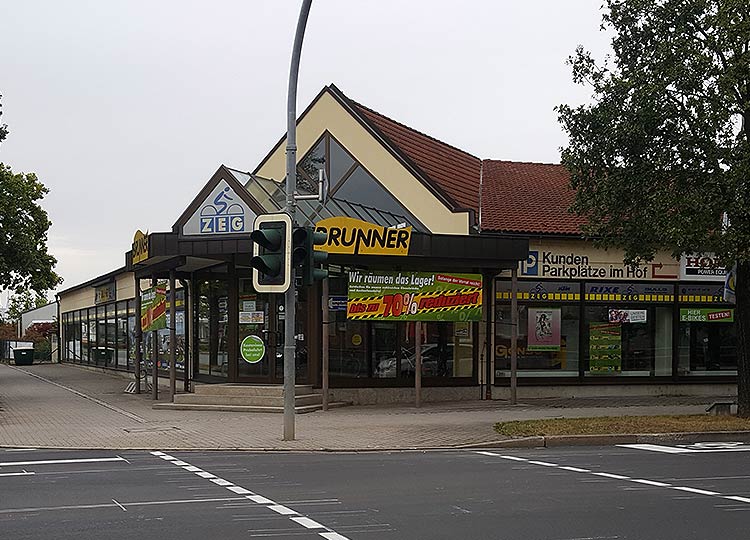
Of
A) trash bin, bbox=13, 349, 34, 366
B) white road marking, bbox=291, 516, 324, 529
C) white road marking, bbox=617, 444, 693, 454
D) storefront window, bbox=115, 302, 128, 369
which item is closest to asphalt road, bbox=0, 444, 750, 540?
white road marking, bbox=291, 516, 324, 529

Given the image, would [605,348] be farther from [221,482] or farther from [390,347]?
[221,482]

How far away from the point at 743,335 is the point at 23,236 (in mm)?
23499

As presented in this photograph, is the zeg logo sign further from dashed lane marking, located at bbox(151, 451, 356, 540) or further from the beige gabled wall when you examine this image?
dashed lane marking, located at bbox(151, 451, 356, 540)

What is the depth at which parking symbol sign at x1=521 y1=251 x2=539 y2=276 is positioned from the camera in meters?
24.6

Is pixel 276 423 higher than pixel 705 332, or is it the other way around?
pixel 705 332

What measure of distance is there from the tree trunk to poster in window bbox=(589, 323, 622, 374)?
6357 millimetres

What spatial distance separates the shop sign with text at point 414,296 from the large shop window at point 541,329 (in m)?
1.94

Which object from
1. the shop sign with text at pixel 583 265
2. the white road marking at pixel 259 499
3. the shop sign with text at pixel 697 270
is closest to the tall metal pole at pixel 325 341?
the shop sign with text at pixel 583 265

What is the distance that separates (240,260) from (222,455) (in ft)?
29.6

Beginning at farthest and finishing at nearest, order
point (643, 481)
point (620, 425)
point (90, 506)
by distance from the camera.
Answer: point (620, 425) → point (643, 481) → point (90, 506)

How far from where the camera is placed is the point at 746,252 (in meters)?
17.5

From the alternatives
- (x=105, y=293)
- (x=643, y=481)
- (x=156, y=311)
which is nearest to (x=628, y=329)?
(x=156, y=311)

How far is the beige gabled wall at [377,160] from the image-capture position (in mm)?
24641

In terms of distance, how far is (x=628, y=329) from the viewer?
25.6 meters
